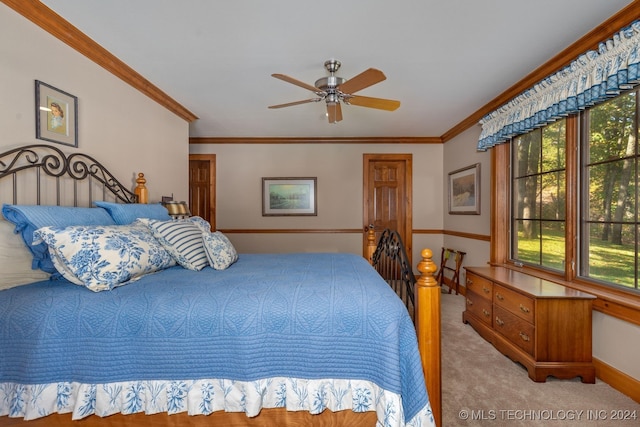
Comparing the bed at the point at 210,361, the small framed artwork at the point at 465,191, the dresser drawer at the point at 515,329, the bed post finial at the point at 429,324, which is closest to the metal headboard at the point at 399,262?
the bed post finial at the point at 429,324

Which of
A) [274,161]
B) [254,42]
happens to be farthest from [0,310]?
[274,161]

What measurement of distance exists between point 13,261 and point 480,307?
134 inches

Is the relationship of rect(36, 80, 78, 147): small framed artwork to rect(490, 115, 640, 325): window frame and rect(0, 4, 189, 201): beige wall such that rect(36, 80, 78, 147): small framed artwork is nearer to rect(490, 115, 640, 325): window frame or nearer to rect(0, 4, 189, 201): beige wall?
rect(0, 4, 189, 201): beige wall

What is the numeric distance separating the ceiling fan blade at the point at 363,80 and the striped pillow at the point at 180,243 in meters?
1.53

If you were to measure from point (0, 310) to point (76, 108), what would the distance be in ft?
5.15

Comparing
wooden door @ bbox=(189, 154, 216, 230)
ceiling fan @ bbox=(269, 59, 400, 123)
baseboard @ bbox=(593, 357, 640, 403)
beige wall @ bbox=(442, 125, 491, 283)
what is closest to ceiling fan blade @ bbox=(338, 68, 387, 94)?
ceiling fan @ bbox=(269, 59, 400, 123)

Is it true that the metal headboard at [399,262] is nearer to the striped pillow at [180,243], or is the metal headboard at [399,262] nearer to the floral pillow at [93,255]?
the striped pillow at [180,243]

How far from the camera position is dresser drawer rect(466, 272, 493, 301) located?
2.85 meters

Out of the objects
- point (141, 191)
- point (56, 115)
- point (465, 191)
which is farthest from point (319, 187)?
point (56, 115)

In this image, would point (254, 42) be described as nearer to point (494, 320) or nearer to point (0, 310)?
point (0, 310)

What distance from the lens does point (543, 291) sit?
232cm

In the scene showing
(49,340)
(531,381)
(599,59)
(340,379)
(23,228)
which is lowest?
(531,381)

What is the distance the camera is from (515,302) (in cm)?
246

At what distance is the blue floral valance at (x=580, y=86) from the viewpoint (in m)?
1.91
